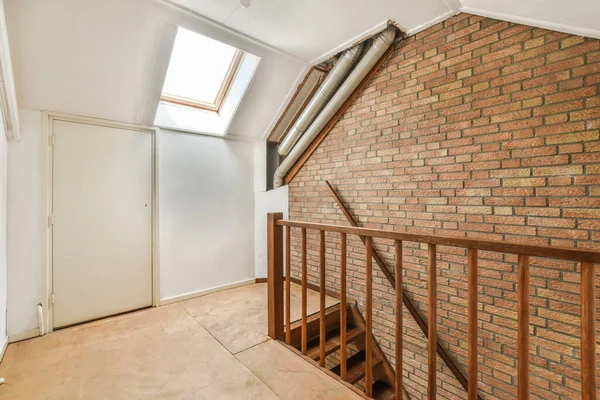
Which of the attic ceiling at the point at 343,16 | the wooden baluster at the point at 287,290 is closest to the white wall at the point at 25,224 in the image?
the attic ceiling at the point at 343,16

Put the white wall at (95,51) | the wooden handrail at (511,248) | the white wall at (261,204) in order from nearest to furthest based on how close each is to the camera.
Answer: the wooden handrail at (511,248) < the white wall at (95,51) < the white wall at (261,204)

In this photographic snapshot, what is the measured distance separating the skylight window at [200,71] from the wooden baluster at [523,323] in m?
3.07

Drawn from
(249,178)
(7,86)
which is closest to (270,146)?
(249,178)

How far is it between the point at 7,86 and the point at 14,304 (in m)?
1.72

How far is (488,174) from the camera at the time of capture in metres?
2.15

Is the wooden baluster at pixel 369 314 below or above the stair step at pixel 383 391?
above

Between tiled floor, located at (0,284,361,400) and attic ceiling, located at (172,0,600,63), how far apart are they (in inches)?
104

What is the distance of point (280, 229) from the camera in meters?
2.26

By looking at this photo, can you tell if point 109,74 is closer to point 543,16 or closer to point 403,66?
point 403,66

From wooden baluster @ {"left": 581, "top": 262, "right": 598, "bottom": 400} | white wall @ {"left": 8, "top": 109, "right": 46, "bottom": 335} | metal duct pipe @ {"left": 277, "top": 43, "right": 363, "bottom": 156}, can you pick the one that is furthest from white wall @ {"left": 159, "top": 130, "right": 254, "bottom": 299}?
wooden baluster @ {"left": 581, "top": 262, "right": 598, "bottom": 400}

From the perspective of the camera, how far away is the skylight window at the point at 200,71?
2982mm

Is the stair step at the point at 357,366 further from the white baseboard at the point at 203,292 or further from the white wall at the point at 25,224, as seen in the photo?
the white wall at the point at 25,224

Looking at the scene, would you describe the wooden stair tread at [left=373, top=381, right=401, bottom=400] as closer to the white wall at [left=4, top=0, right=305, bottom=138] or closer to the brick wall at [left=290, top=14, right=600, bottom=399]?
the brick wall at [left=290, top=14, right=600, bottom=399]

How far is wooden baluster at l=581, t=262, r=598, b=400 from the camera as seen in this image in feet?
3.27
